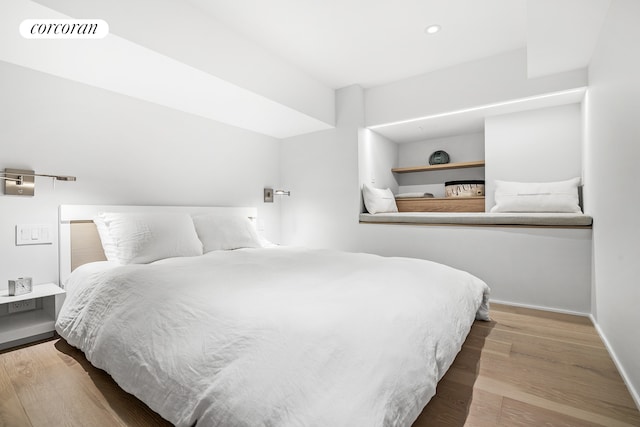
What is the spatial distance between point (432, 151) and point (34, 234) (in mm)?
4282

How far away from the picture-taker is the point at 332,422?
704mm

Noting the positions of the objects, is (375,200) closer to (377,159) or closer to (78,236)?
(377,159)

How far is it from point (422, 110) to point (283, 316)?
295cm

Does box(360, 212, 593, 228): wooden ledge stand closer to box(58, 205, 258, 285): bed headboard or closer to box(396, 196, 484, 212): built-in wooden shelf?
box(396, 196, 484, 212): built-in wooden shelf

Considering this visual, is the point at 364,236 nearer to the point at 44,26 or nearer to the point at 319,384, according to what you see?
the point at 319,384

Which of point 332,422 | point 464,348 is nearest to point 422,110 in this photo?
point 464,348

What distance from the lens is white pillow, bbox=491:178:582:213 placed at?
268cm

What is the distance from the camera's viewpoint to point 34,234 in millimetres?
2053

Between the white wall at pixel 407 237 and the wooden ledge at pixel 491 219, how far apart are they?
5cm

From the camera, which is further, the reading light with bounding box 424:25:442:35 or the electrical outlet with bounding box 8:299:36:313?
the reading light with bounding box 424:25:442:35

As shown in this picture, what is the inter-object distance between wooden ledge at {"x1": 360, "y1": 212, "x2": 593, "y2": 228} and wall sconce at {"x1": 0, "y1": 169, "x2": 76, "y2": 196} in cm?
285

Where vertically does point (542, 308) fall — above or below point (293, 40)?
below

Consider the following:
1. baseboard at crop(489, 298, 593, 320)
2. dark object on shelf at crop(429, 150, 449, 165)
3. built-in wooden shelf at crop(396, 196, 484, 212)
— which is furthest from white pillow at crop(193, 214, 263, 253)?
dark object on shelf at crop(429, 150, 449, 165)

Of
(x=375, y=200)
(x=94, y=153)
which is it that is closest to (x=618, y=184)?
(x=375, y=200)
